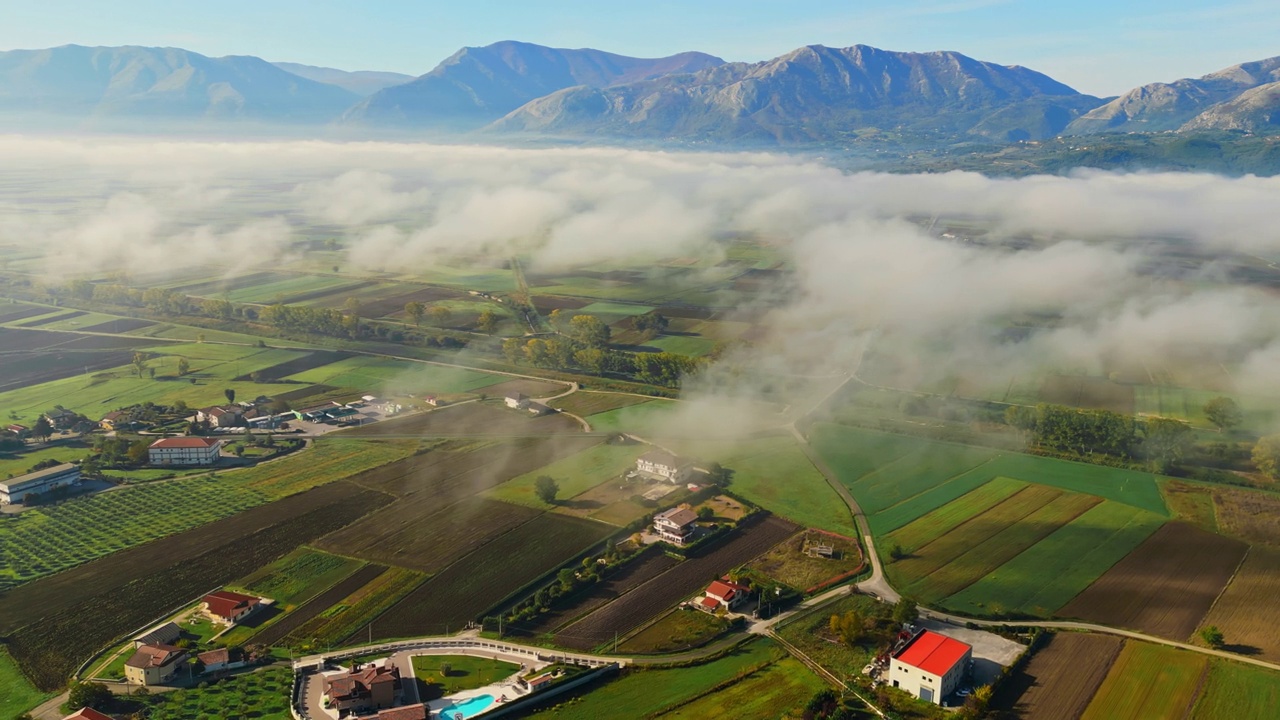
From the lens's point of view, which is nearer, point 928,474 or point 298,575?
point 298,575

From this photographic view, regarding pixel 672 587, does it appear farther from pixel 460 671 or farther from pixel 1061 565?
pixel 1061 565

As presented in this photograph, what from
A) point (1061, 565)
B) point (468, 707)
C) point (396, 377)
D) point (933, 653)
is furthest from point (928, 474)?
point (396, 377)

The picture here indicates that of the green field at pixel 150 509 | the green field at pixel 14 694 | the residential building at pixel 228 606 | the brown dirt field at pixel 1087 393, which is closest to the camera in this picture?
the green field at pixel 14 694

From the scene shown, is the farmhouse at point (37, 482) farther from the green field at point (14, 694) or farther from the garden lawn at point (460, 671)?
the garden lawn at point (460, 671)

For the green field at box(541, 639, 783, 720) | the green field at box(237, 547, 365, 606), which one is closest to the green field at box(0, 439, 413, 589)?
the green field at box(237, 547, 365, 606)

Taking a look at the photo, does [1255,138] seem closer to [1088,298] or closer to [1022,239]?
[1022,239]

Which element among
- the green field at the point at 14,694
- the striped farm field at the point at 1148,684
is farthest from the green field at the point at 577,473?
the striped farm field at the point at 1148,684
